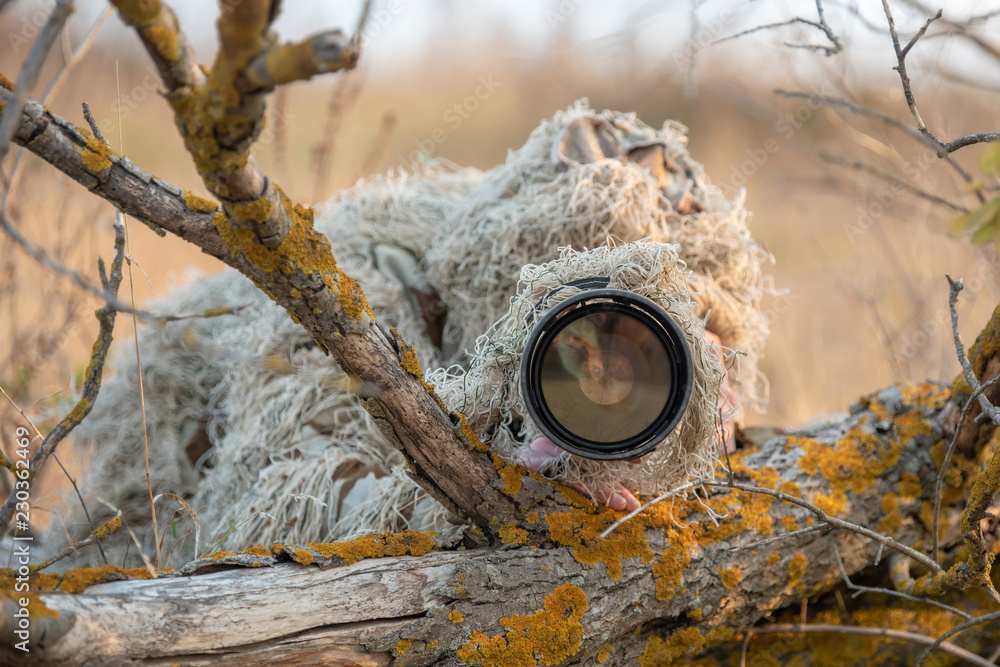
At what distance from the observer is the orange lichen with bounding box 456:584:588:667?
2.95 feet

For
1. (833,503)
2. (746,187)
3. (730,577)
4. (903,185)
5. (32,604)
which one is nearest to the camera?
(32,604)

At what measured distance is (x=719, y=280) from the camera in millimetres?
1343

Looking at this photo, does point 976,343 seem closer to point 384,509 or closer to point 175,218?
point 384,509

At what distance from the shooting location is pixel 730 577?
1.10 metres

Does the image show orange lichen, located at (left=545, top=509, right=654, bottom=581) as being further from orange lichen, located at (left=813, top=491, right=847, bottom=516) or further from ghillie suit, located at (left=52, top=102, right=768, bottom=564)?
orange lichen, located at (left=813, top=491, right=847, bottom=516)

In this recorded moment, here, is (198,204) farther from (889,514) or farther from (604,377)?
(889,514)

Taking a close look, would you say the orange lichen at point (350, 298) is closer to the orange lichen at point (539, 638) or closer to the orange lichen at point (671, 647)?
the orange lichen at point (539, 638)

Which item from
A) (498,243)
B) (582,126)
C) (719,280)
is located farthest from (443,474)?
(582,126)

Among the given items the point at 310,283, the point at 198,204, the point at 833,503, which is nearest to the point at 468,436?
the point at 310,283

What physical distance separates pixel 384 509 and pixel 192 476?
2.29ft

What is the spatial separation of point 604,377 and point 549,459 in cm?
22

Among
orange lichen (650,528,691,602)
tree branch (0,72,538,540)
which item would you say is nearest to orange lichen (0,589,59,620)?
tree branch (0,72,538,540)

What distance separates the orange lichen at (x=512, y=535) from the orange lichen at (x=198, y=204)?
606 millimetres

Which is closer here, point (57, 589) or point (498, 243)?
point (57, 589)
